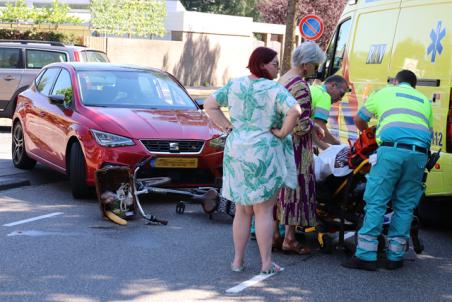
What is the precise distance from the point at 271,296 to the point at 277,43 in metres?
37.7

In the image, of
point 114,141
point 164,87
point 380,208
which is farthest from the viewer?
point 164,87

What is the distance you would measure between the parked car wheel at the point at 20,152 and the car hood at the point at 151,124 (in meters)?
2.14

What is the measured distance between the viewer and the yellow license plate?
8.92m

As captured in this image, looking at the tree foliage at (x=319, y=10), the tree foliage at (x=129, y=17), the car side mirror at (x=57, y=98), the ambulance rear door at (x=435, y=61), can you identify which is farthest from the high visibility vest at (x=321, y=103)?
the tree foliage at (x=319, y=10)

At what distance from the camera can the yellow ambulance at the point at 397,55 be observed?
7.46 m

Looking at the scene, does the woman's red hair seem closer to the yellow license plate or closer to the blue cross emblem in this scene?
the blue cross emblem

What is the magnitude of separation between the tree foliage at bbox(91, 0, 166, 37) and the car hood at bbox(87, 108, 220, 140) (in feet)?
83.8

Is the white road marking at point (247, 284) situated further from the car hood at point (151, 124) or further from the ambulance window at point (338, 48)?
the ambulance window at point (338, 48)

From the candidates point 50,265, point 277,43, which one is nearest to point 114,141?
point 50,265

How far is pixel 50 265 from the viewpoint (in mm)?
6488

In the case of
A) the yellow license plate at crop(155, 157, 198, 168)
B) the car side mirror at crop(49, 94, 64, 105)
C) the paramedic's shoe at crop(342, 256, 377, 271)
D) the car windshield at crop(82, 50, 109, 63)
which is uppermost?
the car side mirror at crop(49, 94, 64, 105)

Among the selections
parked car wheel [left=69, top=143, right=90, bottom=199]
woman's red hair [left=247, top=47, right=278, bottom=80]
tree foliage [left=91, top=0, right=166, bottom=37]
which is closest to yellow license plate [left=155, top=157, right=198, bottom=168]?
parked car wheel [left=69, top=143, right=90, bottom=199]

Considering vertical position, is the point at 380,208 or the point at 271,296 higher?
the point at 380,208

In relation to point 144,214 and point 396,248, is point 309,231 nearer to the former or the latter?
point 396,248
